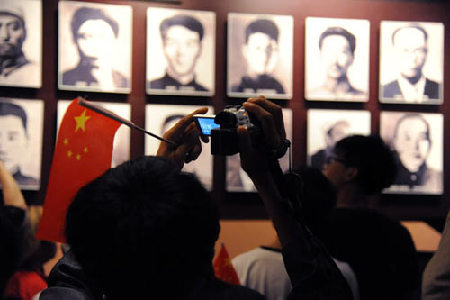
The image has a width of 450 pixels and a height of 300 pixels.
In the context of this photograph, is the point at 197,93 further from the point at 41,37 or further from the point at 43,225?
the point at 43,225

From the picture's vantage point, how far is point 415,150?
3.62 m

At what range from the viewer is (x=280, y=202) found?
1.23m

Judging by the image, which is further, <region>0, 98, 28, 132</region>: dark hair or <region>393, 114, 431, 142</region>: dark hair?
<region>393, 114, 431, 142</region>: dark hair

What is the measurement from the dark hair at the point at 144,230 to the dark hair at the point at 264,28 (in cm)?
258

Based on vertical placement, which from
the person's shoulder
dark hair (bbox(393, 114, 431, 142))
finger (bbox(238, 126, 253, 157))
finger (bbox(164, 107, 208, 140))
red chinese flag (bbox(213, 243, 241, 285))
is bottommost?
red chinese flag (bbox(213, 243, 241, 285))

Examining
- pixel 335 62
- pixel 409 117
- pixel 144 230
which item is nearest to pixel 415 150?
pixel 409 117

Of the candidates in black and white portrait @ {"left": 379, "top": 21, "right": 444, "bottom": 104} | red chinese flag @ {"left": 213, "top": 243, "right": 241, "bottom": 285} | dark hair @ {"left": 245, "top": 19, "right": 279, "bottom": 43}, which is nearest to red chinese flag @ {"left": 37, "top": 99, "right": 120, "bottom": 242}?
red chinese flag @ {"left": 213, "top": 243, "right": 241, "bottom": 285}

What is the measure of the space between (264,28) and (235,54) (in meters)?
0.27

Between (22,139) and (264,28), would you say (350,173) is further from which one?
(22,139)

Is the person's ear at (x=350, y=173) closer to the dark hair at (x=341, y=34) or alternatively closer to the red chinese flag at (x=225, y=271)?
the dark hair at (x=341, y=34)

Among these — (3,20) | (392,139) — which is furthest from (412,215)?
(3,20)

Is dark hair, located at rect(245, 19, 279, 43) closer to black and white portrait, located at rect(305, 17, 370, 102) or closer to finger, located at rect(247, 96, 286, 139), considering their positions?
black and white portrait, located at rect(305, 17, 370, 102)

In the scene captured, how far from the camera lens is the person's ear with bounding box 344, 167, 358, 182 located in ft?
10.2

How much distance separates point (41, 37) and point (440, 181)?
2861 mm
